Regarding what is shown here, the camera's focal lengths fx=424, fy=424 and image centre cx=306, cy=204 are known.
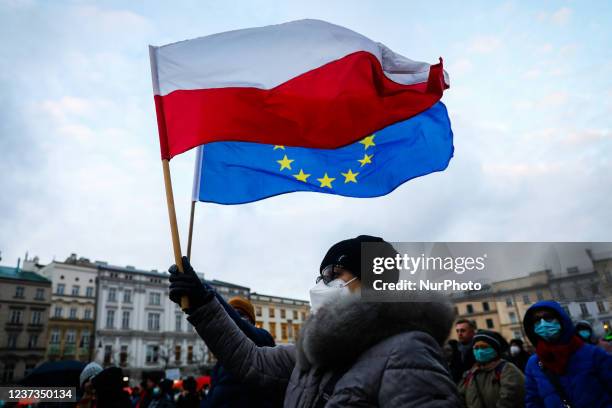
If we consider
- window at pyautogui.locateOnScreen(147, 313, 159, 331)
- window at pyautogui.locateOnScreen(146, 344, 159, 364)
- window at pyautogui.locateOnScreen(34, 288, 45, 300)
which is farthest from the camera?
window at pyautogui.locateOnScreen(147, 313, 159, 331)

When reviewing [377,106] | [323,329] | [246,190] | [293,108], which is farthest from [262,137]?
[323,329]

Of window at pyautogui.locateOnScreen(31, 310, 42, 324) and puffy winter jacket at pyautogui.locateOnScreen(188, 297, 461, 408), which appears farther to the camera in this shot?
window at pyautogui.locateOnScreen(31, 310, 42, 324)

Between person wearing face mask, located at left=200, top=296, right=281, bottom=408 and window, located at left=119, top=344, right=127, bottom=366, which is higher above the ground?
window, located at left=119, top=344, right=127, bottom=366

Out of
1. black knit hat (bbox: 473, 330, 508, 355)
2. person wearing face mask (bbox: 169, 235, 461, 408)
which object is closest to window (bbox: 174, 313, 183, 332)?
black knit hat (bbox: 473, 330, 508, 355)

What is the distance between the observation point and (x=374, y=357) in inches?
62.8

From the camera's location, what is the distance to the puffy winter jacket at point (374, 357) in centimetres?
144

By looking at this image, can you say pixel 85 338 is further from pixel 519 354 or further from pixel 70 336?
pixel 519 354

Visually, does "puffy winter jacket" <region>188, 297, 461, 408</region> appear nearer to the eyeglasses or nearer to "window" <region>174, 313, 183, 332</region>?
the eyeglasses

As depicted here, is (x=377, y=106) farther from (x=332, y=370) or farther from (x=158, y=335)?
(x=158, y=335)

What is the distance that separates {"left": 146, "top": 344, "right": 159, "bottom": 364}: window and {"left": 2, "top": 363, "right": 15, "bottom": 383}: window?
14.5 m

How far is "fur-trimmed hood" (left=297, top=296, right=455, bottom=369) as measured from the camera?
1.65 metres

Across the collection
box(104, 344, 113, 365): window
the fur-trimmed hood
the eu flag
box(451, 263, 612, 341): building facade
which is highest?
box(104, 344, 113, 365): window

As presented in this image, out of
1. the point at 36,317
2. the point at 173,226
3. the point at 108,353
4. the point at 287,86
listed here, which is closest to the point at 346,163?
the point at 287,86

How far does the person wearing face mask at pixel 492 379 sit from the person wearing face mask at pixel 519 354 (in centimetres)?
157
